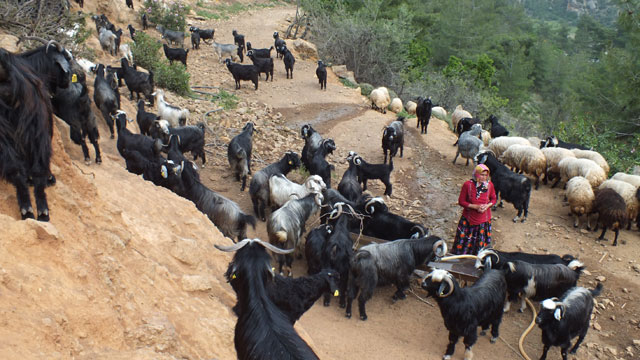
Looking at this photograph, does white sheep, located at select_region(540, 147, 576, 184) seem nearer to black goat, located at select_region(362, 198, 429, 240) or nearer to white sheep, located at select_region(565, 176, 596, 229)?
white sheep, located at select_region(565, 176, 596, 229)

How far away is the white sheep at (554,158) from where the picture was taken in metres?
10.7

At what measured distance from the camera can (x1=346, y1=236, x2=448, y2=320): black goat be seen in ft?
19.2

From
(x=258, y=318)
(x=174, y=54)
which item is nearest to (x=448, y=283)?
(x=258, y=318)

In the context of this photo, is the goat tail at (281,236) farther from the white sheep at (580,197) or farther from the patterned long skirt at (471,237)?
the white sheep at (580,197)

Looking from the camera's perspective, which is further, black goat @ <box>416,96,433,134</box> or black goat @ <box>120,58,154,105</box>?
black goat @ <box>416,96,433,134</box>

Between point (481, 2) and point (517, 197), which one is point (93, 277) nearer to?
point (517, 197)

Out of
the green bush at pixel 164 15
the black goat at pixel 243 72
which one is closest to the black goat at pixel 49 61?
the black goat at pixel 243 72

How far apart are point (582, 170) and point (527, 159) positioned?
1237mm

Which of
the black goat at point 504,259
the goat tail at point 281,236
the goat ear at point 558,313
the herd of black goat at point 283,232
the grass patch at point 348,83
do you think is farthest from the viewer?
the grass patch at point 348,83

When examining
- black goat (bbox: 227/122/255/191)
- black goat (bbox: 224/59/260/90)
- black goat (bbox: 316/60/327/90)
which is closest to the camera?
black goat (bbox: 227/122/255/191)

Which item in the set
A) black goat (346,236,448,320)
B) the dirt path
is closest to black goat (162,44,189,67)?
the dirt path

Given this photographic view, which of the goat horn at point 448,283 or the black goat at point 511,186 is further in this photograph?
the black goat at point 511,186

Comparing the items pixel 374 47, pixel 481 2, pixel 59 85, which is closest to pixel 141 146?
pixel 59 85

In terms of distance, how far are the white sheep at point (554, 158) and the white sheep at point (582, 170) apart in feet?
0.89
